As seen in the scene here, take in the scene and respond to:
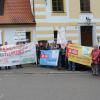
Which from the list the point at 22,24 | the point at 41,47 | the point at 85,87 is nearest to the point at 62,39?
the point at 41,47

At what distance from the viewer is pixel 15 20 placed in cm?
3638

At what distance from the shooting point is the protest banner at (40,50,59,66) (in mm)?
27716

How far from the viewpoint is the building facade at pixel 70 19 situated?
36406mm

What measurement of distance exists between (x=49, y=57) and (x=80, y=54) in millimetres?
2426

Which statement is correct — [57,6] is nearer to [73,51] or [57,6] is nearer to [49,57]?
[49,57]

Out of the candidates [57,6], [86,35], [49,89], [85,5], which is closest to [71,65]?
[49,89]

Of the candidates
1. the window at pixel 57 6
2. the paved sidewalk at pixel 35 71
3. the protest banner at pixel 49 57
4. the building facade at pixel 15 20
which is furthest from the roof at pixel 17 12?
the paved sidewalk at pixel 35 71

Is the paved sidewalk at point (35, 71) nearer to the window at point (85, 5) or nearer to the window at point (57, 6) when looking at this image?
the window at point (57, 6)

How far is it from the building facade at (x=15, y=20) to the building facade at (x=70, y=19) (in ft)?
2.13

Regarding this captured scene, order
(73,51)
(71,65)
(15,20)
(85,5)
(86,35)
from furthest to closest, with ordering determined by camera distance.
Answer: (86,35), (85,5), (15,20), (73,51), (71,65)

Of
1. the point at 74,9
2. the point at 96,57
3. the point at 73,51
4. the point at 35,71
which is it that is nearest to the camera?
the point at 96,57

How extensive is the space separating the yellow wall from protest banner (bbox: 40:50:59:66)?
917 cm

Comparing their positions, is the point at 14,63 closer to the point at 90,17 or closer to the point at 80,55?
the point at 80,55

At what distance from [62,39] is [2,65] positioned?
4.15m
